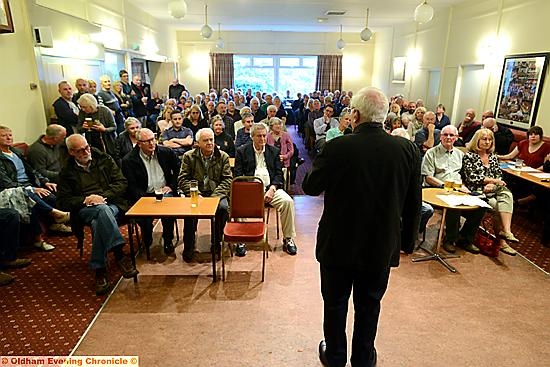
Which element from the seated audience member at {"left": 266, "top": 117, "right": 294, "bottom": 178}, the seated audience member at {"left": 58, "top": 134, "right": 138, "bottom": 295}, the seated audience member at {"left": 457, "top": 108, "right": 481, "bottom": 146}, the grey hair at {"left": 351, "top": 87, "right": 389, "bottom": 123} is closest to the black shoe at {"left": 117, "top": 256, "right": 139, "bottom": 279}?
the seated audience member at {"left": 58, "top": 134, "right": 138, "bottom": 295}

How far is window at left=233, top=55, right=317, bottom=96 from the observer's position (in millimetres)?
14453

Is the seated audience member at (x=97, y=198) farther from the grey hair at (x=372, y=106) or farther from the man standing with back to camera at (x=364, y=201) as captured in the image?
the grey hair at (x=372, y=106)

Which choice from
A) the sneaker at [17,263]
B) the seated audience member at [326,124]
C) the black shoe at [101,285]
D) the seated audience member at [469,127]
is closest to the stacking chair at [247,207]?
the black shoe at [101,285]

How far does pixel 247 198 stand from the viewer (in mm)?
3277

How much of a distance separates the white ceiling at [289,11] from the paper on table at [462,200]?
548 centimetres

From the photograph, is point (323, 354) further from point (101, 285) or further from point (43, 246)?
point (43, 246)

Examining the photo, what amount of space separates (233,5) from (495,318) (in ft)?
25.2

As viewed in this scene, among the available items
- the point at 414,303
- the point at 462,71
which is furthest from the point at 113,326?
the point at 462,71

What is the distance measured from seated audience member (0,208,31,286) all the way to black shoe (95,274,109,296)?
2.64ft

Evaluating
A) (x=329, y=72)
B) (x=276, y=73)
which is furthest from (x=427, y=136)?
(x=276, y=73)

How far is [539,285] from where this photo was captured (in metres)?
3.13

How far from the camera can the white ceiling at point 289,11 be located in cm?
764

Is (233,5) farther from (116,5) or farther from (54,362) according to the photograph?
(54,362)

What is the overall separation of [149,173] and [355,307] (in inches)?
94.5
